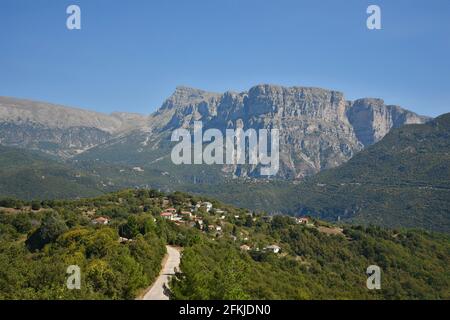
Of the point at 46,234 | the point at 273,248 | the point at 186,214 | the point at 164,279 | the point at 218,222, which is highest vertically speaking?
the point at 46,234

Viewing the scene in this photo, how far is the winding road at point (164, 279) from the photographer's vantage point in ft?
126

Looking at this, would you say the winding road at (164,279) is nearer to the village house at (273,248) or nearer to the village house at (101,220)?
the village house at (101,220)

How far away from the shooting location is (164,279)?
45.2 meters

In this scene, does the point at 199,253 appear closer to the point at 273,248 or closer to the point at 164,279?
the point at 164,279

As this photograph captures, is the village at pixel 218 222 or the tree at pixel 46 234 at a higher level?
the tree at pixel 46 234

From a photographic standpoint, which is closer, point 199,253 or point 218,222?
point 199,253

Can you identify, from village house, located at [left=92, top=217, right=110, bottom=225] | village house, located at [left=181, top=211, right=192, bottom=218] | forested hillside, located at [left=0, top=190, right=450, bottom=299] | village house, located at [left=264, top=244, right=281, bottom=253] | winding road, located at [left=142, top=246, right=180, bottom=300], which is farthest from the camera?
village house, located at [left=181, top=211, right=192, bottom=218]

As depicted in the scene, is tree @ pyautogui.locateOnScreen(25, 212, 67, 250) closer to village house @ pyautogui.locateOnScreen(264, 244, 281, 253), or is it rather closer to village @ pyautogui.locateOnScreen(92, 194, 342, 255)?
village @ pyautogui.locateOnScreen(92, 194, 342, 255)

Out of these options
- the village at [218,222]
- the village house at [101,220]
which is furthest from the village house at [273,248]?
the village house at [101,220]

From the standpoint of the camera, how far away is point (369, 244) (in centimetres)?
9706

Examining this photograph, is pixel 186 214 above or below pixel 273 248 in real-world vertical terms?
above

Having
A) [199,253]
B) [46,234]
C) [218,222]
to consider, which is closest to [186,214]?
[218,222]

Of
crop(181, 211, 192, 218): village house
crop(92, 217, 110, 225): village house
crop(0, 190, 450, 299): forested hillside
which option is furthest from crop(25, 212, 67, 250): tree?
crop(181, 211, 192, 218): village house

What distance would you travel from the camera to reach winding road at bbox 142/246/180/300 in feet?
126
